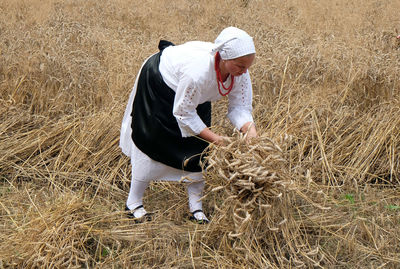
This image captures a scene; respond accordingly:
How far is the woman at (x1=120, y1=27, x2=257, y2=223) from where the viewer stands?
2154 mm

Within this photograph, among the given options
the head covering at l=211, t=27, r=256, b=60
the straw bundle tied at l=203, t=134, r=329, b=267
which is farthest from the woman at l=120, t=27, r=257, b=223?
the straw bundle tied at l=203, t=134, r=329, b=267

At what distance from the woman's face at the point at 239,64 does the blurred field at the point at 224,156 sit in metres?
0.29

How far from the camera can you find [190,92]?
7.14 feet

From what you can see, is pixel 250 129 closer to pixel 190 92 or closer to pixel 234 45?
pixel 190 92

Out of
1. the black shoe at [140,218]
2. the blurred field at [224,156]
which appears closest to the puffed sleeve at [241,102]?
the blurred field at [224,156]

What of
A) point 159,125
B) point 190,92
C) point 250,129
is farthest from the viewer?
point 159,125

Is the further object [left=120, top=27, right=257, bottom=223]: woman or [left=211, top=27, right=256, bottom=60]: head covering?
[left=120, top=27, right=257, bottom=223]: woman

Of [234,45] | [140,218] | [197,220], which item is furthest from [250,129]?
[140,218]

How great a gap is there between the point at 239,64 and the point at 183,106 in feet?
1.09

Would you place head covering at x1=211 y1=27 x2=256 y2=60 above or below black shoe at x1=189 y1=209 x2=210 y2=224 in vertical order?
above

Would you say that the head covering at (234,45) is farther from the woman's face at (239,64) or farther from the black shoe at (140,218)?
the black shoe at (140,218)

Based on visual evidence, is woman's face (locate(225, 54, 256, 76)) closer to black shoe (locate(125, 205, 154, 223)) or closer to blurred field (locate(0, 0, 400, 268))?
blurred field (locate(0, 0, 400, 268))

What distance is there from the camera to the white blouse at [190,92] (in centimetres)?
218

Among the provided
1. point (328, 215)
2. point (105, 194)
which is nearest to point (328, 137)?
point (328, 215)
